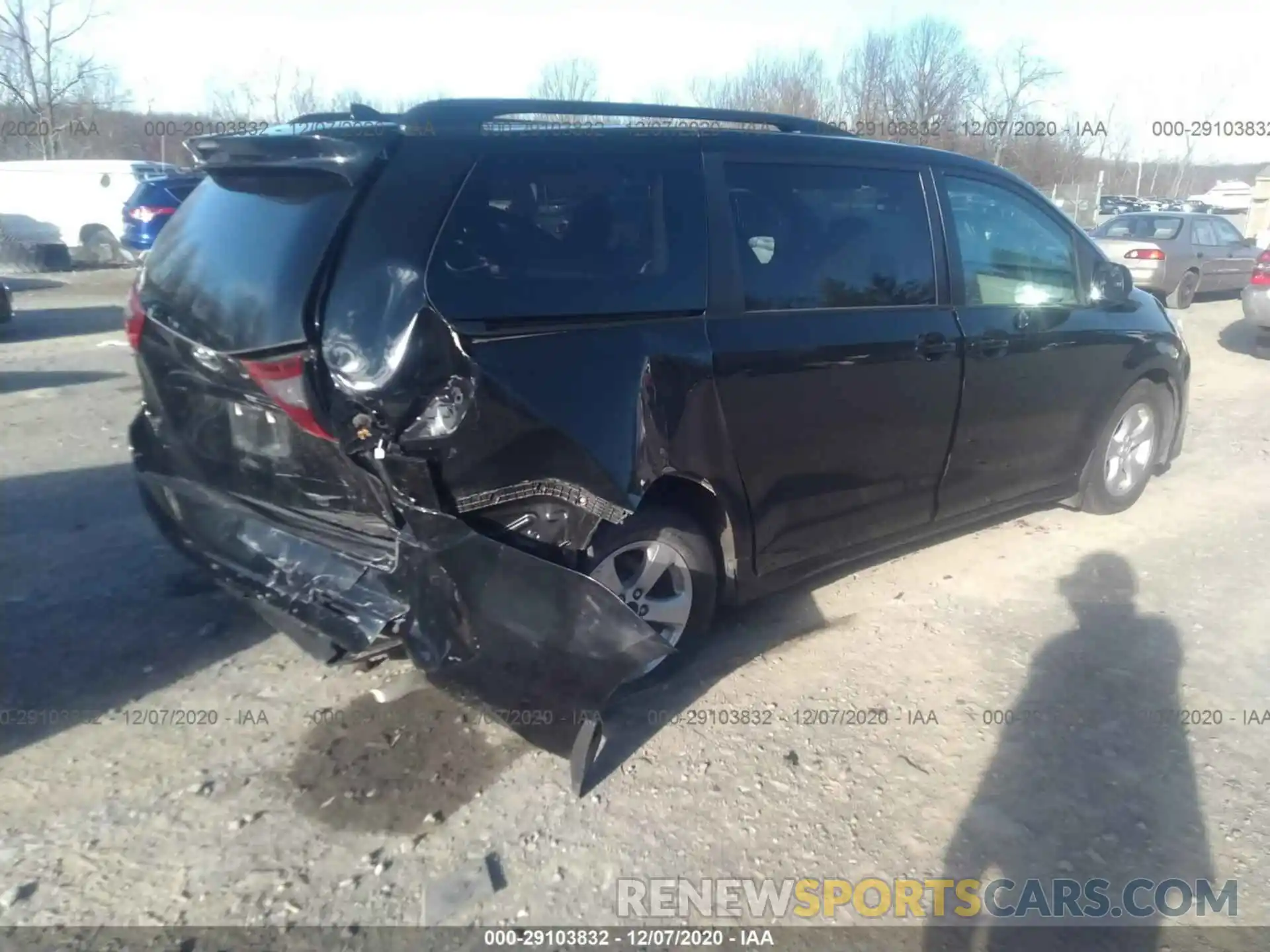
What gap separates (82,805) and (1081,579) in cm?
446

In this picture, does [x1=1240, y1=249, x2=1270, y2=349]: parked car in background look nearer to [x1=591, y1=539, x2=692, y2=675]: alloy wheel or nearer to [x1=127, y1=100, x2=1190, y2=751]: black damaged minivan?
[x1=127, y1=100, x2=1190, y2=751]: black damaged minivan

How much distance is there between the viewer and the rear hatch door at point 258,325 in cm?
299

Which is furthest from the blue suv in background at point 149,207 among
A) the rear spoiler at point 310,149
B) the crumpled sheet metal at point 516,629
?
the crumpled sheet metal at point 516,629

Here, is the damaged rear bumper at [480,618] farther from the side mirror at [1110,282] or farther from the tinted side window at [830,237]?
the side mirror at [1110,282]

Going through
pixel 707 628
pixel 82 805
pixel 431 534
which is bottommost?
pixel 82 805

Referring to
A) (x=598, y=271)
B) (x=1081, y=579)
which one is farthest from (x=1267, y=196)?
(x=598, y=271)

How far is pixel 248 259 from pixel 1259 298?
12.1 metres

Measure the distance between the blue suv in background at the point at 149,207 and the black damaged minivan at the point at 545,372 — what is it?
16.0m

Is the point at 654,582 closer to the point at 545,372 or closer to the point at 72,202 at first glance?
the point at 545,372

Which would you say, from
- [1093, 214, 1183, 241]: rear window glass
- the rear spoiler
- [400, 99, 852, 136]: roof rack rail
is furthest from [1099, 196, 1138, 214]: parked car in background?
the rear spoiler

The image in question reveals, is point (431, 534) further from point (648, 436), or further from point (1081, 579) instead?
point (1081, 579)

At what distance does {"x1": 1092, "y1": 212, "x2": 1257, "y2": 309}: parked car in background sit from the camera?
1522 cm

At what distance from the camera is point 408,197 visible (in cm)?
303

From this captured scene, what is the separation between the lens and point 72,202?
21.3 meters
